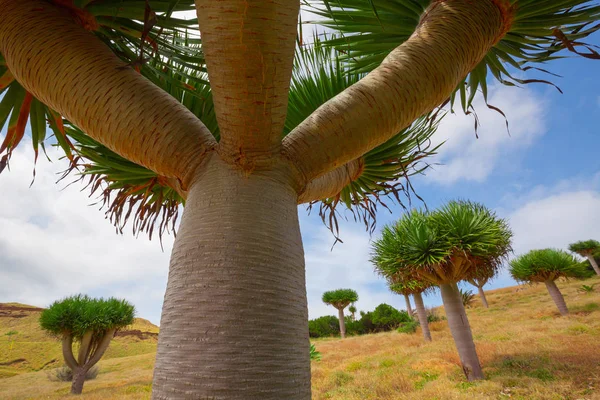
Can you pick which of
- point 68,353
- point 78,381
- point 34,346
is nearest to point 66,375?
point 68,353

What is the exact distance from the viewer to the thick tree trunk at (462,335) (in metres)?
7.72

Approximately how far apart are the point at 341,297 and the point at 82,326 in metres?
17.9

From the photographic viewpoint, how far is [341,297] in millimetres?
26484

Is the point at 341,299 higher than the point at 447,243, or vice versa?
the point at 341,299

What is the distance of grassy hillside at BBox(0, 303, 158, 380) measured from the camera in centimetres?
2655

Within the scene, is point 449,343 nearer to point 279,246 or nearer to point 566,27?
point 566,27

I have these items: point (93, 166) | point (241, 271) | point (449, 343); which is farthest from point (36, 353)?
point (241, 271)

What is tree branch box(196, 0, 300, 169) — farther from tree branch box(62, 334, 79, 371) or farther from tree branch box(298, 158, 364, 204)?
tree branch box(62, 334, 79, 371)

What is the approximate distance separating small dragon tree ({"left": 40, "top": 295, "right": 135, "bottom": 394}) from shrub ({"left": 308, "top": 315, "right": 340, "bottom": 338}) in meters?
18.6

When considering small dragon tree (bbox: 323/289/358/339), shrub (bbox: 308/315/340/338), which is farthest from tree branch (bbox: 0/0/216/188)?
shrub (bbox: 308/315/340/338)

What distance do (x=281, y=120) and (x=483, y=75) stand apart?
2152mm

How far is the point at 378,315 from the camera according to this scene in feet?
93.7

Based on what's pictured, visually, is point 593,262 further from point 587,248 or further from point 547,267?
point 547,267

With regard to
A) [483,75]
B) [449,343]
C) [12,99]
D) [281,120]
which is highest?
[483,75]
